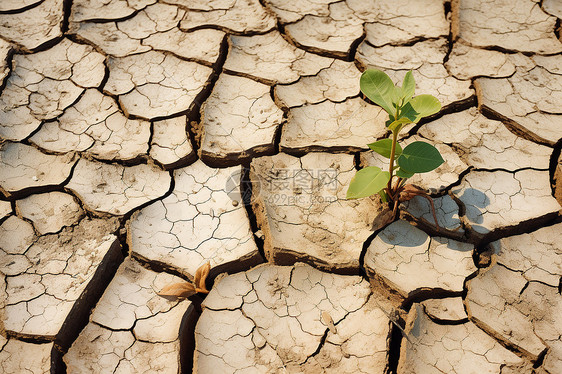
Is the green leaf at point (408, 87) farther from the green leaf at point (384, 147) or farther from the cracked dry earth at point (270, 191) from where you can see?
the cracked dry earth at point (270, 191)

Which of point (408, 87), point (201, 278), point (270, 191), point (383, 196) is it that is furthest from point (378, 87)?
point (201, 278)

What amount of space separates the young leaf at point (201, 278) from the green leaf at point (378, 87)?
0.88m

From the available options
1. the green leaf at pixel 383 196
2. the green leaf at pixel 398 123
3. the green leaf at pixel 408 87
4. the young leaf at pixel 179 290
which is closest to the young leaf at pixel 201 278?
the young leaf at pixel 179 290

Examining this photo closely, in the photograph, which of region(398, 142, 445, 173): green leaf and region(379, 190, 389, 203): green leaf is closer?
region(398, 142, 445, 173): green leaf

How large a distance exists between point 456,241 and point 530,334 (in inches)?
16.6

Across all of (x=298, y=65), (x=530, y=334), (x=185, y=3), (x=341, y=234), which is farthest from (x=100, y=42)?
(x=530, y=334)

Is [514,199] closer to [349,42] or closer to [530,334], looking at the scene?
[530,334]

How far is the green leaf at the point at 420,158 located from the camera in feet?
6.27

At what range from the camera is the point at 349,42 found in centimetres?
283

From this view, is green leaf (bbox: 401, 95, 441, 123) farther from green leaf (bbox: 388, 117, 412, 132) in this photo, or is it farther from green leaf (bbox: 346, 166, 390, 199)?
green leaf (bbox: 346, 166, 390, 199)

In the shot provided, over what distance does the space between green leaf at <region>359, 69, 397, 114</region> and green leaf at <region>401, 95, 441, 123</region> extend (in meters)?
0.06

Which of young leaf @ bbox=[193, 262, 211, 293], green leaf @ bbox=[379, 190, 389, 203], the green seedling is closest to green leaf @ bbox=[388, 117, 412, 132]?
the green seedling

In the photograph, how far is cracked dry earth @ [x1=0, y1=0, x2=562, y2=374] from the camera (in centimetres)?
187

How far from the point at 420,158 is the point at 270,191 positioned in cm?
64
